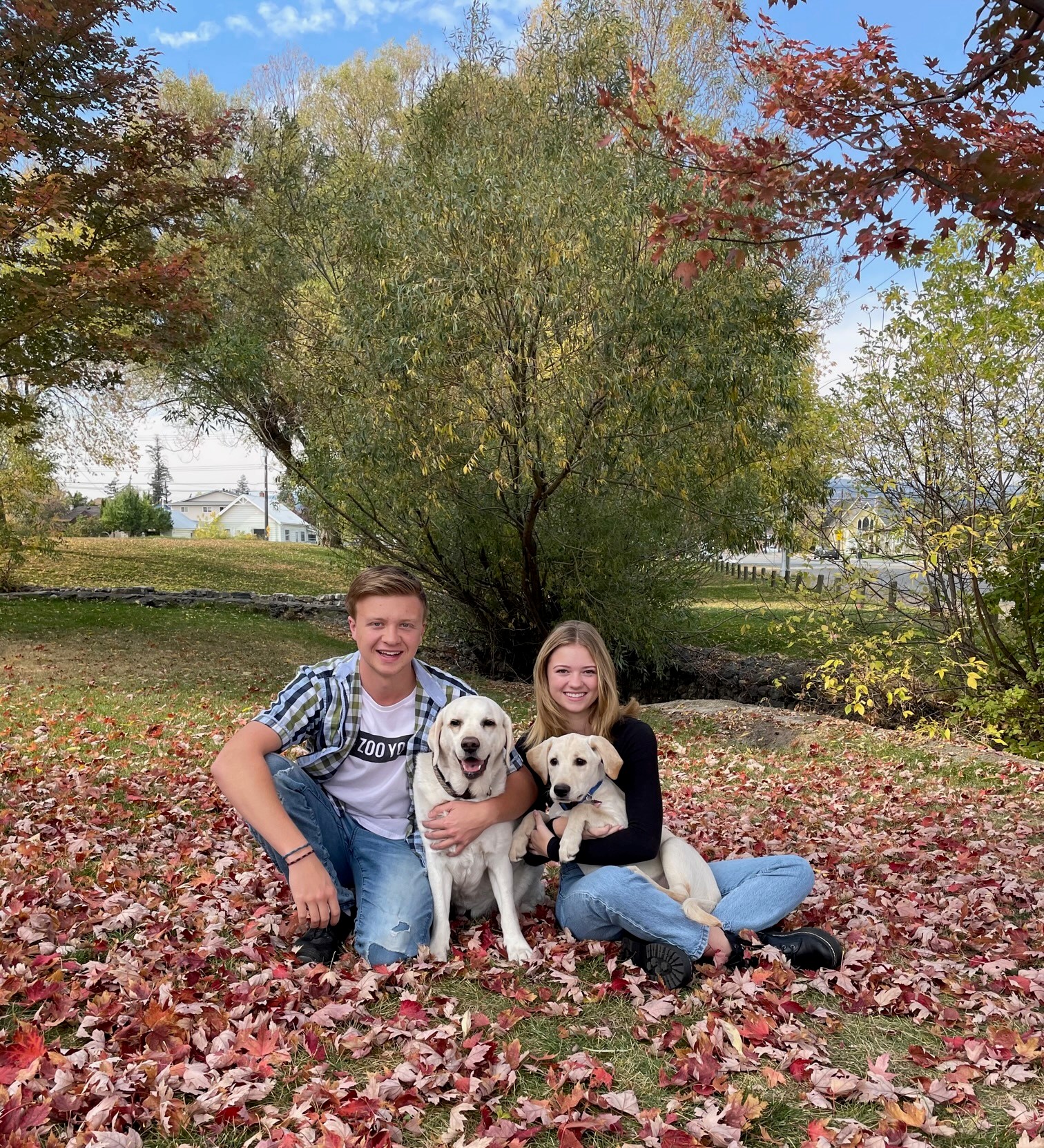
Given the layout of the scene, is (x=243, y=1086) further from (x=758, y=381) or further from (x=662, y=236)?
(x=758, y=381)

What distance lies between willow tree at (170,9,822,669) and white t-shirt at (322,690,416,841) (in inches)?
262

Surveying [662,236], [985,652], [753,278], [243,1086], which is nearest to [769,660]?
[985,652]

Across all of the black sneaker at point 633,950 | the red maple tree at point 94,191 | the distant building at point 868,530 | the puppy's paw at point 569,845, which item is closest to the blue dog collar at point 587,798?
the puppy's paw at point 569,845

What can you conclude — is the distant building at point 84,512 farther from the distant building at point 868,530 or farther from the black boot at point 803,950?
the black boot at point 803,950

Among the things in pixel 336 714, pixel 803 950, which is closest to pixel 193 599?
pixel 336 714

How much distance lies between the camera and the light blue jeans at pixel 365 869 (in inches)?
148

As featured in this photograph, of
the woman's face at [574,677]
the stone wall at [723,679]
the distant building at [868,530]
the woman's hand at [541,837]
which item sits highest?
the distant building at [868,530]

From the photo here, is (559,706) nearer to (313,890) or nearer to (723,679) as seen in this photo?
(313,890)

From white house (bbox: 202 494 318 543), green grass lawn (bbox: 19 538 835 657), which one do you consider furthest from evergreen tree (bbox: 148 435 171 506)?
green grass lawn (bbox: 19 538 835 657)

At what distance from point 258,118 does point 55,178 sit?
478cm

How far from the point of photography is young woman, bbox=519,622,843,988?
3646 millimetres

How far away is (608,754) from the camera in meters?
3.83

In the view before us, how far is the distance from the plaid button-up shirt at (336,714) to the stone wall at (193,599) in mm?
15819

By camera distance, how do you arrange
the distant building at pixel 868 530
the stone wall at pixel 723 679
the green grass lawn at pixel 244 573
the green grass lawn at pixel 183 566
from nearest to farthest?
the distant building at pixel 868 530
the stone wall at pixel 723 679
the green grass lawn at pixel 244 573
the green grass lawn at pixel 183 566
